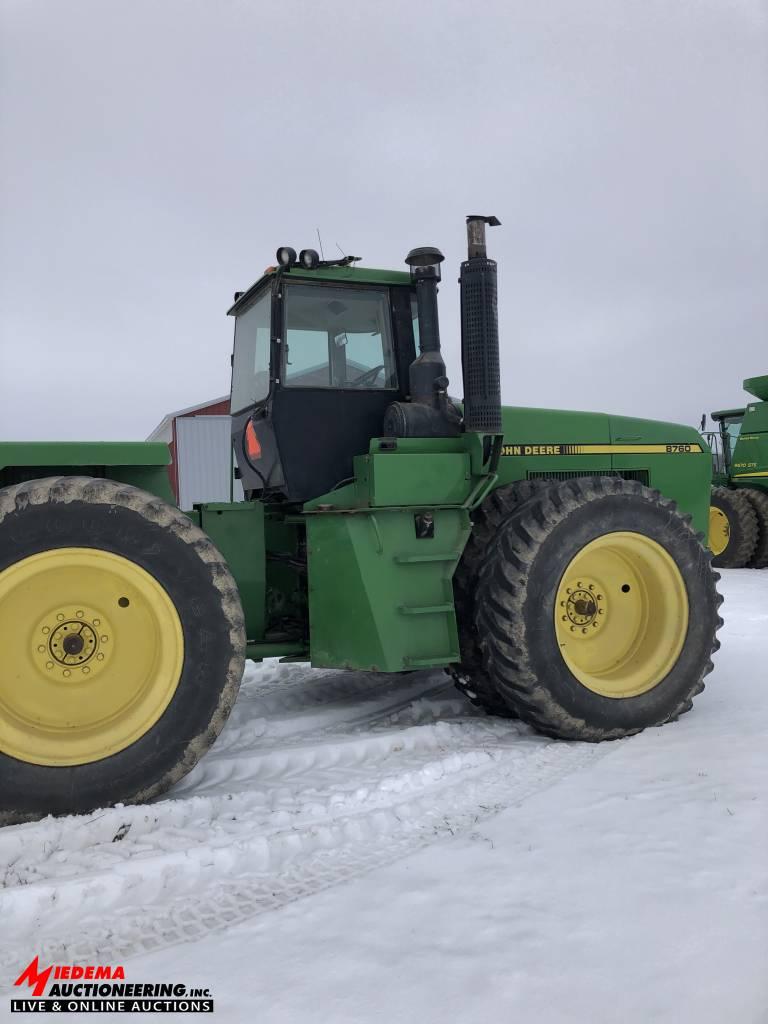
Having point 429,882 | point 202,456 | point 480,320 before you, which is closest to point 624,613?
point 480,320

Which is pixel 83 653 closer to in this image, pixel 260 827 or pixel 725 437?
pixel 260 827

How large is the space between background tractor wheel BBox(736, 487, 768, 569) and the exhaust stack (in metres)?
10.5

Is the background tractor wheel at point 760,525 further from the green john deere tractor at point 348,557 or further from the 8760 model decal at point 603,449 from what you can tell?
the green john deere tractor at point 348,557

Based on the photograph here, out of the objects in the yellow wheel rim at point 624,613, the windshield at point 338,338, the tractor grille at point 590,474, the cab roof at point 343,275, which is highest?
the cab roof at point 343,275

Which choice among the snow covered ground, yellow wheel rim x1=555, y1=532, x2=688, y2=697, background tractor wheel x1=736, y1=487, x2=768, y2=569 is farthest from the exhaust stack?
background tractor wheel x1=736, y1=487, x2=768, y2=569

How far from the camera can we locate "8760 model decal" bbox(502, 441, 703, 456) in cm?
476

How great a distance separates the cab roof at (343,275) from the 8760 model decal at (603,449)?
1125mm

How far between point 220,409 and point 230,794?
16.7m

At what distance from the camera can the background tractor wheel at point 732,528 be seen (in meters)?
12.8

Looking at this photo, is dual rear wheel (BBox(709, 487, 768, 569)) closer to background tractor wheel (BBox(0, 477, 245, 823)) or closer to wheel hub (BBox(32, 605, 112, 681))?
background tractor wheel (BBox(0, 477, 245, 823))

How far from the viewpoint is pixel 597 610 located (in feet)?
14.6

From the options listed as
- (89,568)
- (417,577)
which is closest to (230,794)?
(89,568)

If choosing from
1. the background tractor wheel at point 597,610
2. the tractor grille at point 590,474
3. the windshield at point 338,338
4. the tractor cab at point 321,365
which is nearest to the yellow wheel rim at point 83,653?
the tractor cab at point 321,365

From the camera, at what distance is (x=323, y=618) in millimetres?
4039
